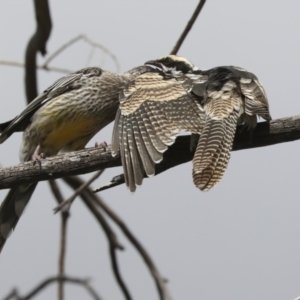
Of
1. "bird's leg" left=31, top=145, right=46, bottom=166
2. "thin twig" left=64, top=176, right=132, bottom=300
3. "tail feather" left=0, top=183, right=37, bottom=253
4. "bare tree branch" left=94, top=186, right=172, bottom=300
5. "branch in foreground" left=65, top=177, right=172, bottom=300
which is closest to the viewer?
"bird's leg" left=31, top=145, right=46, bottom=166

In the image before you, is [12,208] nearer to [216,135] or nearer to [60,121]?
[60,121]

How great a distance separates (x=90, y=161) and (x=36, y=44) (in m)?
1.65

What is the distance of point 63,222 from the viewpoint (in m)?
6.71

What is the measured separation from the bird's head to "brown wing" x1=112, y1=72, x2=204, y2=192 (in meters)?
0.43

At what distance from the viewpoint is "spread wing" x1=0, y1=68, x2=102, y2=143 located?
579cm

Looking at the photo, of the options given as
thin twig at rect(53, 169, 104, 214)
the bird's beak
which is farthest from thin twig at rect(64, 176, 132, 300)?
the bird's beak

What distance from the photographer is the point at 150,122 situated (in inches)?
193

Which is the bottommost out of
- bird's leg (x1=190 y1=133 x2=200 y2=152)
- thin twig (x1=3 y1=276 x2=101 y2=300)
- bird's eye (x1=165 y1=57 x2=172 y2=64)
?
thin twig (x1=3 y1=276 x2=101 y2=300)

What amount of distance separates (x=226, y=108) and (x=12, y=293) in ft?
6.71

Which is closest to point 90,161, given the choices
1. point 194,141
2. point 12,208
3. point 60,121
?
point 194,141

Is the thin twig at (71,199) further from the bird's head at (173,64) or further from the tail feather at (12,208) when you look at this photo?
the bird's head at (173,64)

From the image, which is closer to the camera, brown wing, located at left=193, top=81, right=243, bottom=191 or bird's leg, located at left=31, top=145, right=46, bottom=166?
brown wing, located at left=193, top=81, right=243, bottom=191

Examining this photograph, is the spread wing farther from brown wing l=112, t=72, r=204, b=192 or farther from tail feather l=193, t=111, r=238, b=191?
tail feather l=193, t=111, r=238, b=191

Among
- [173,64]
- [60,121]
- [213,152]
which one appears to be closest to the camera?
[213,152]
